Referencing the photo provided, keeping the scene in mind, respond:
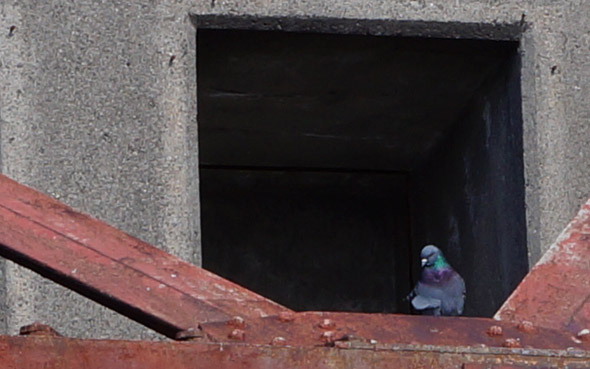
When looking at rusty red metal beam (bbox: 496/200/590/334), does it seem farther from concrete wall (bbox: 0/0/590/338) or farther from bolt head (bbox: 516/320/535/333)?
concrete wall (bbox: 0/0/590/338)

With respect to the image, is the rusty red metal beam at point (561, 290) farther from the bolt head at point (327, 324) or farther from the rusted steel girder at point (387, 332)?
the bolt head at point (327, 324)

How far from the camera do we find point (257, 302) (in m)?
2.68

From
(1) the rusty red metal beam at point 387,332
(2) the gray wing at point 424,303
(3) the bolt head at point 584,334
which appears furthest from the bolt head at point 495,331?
(2) the gray wing at point 424,303

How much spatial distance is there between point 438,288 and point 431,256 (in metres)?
0.34

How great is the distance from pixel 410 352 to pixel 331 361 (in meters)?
0.12

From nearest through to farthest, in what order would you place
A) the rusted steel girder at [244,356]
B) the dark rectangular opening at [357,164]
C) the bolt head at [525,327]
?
the rusted steel girder at [244,356] → the bolt head at [525,327] → the dark rectangular opening at [357,164]

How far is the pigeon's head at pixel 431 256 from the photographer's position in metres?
5.97

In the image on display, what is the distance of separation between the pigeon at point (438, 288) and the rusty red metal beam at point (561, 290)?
2563mm

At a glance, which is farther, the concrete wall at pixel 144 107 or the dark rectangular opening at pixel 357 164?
the dark rectangular opening at pixel 357 164

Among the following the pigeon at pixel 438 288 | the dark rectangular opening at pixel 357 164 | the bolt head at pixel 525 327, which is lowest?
the bolt head at pixel 525 327

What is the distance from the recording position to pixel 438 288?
5.77m

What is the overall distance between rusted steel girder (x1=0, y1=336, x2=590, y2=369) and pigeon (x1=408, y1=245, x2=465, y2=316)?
2.96 metres

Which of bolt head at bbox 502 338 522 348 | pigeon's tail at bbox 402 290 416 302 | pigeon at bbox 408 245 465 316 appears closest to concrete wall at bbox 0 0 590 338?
pigeon at bbox 408 245 465 316

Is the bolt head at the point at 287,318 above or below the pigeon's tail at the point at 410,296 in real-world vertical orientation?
below
